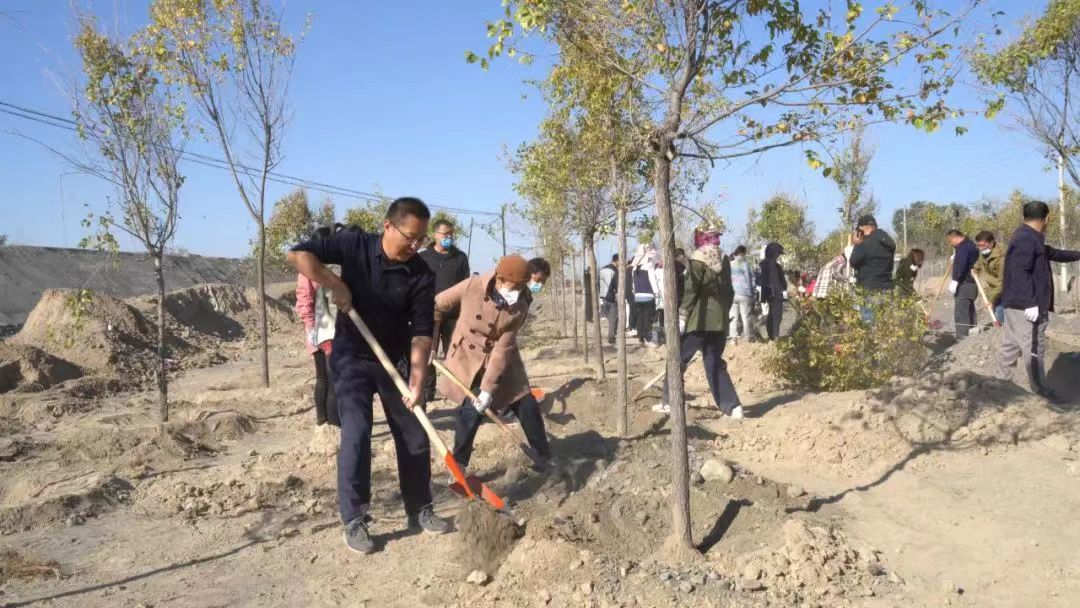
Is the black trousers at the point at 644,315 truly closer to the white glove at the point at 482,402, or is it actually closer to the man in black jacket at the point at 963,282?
the man in black jacket at the point at 963,282

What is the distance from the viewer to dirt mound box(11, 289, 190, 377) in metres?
11.2

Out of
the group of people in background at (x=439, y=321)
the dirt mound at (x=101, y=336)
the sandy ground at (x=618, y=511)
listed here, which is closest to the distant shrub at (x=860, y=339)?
the group of people in background at (x=439, y=321)

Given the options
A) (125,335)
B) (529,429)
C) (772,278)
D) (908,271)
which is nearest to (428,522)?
(529,429)

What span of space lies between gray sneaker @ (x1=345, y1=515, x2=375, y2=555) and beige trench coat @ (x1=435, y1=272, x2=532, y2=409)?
117 cm

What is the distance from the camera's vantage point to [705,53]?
342 centimetres

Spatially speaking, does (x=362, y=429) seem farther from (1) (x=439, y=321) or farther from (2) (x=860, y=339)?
(2) (x=860, y=339)

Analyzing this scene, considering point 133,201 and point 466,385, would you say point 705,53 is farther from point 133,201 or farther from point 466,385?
point 133,201

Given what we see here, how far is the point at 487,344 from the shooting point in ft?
16.3

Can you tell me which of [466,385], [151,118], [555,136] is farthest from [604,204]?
[151,118]

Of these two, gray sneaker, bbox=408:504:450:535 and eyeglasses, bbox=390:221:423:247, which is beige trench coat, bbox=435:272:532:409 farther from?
eyeglasses, bbox=390:221:423:247

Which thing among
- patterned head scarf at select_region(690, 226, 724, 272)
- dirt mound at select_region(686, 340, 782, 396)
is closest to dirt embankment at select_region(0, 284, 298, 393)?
patterned head scarf at select_region(690, 226, 724, 272)

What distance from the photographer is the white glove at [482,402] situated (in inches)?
185

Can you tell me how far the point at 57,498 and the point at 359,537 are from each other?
2.09m

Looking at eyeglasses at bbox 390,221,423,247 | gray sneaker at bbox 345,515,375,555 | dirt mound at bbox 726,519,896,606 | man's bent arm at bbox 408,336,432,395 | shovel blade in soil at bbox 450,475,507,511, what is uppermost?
eyeglasses at bbox 390,221,423,247
